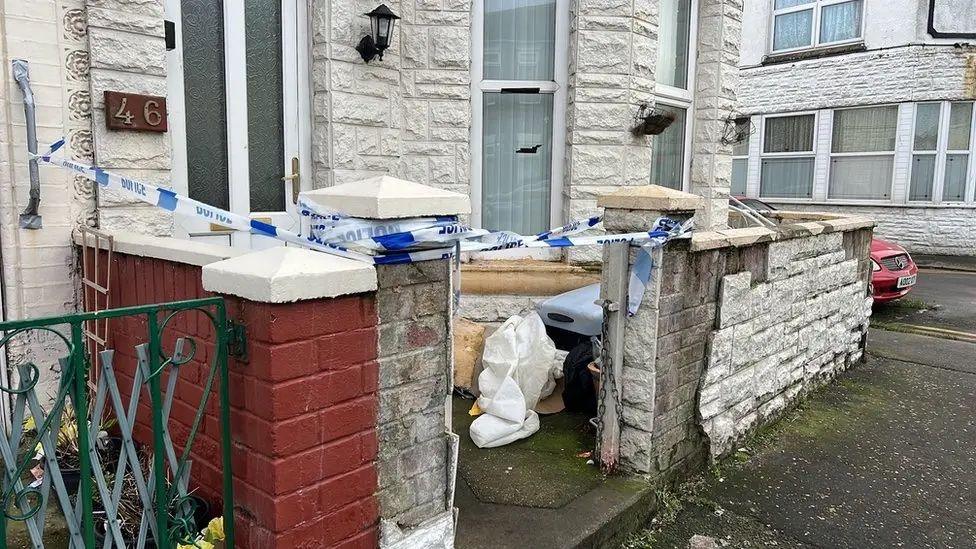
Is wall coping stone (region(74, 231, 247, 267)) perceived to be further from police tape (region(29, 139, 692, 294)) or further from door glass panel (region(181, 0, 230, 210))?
door glass panel (region(181, 0, 230, 210))

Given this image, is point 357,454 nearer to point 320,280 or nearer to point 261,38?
point 320,280

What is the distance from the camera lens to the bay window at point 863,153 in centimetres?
1522

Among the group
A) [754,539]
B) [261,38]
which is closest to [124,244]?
[261,38]

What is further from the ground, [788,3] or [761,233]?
[788,3]

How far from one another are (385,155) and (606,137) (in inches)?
71.3

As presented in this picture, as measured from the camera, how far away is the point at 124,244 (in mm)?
3084

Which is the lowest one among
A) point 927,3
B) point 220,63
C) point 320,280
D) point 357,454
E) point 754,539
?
point 754,539

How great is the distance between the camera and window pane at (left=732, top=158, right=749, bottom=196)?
1781cm

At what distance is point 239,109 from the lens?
15.1ft

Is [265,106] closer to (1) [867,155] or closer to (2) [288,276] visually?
(2) [288,276]

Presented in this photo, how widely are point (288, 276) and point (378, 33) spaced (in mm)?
3256

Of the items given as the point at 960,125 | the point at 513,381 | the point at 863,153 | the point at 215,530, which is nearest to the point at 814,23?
the point at 863,153

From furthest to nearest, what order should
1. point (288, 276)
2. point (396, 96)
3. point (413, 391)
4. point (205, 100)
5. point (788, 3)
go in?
point (788, 3), point (396, 96), point (205, 100), point (413, 391), point (288, 276)

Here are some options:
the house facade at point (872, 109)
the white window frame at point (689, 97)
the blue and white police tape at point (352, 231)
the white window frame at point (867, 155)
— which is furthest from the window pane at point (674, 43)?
the white window frame at point (867, 155)
